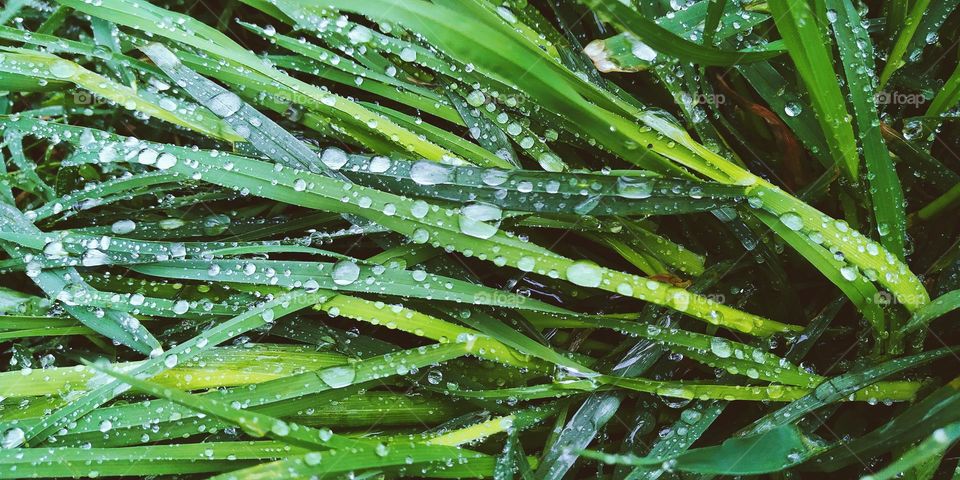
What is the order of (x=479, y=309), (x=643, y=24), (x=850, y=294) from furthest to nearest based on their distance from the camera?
(x=479, y=309)
(x=850, y=294)
(x=643, y=24)

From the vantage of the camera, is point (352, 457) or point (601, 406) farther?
point (601, 406)

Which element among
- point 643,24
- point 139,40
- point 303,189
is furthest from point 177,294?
point 643,24

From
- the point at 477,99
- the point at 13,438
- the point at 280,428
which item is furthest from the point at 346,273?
the point at 13,438

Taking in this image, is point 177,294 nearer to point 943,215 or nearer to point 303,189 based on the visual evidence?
point 303,189

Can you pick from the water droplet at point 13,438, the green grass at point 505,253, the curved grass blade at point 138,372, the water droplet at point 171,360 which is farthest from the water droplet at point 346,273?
the water droplet at point 13,438

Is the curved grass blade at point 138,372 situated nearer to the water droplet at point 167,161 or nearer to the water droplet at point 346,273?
the water droplet at point 346,273

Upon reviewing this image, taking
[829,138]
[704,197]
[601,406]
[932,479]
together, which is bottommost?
[601,406]

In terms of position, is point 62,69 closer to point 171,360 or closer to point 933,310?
point 171,360

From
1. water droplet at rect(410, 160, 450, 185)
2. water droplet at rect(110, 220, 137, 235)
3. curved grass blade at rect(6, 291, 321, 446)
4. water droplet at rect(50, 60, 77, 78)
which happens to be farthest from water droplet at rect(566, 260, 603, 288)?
water droplet at rect(50, 60, 77, 78)

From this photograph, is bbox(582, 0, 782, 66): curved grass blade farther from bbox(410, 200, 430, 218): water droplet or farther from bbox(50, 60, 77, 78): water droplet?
bbox(50, 60, 77, 78): water droplet
